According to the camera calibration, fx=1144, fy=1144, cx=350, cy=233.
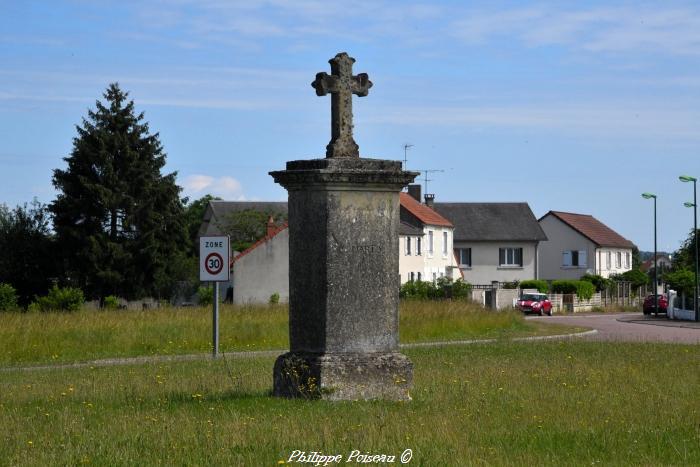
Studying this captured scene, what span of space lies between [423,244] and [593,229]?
28.5 m

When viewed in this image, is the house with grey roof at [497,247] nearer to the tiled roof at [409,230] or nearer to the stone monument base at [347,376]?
the tiled roof at [409,230]

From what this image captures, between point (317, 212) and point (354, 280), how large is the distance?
843mm

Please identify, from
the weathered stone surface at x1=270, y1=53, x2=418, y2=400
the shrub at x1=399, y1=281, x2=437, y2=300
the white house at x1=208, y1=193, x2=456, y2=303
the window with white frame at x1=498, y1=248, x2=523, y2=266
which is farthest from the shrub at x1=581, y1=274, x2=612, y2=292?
the weathered stone surface at x1=270, y1=53, x2=418, y2=400

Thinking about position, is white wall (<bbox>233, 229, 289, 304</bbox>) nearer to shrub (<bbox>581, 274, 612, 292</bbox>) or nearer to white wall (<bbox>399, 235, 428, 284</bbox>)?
white wall (<bbox>399, 235, 428, 284</bbox>)

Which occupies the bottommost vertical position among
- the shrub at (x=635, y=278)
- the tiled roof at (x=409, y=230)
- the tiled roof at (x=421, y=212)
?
the shrub at (x=635, y=278)

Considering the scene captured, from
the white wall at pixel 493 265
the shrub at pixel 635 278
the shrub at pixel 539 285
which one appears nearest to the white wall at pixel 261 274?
the shrub at pixel 539 285

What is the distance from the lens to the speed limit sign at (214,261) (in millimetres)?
24134

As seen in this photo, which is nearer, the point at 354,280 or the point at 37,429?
the point at 37,429

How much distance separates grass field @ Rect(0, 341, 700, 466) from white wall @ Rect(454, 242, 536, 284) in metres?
75.1

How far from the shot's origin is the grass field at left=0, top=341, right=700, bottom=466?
910 centimetres

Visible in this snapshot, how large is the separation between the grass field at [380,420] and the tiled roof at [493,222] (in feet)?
247

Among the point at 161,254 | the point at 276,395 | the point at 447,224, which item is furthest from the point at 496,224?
the point at 276,395

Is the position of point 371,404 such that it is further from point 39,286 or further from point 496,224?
point 496,224

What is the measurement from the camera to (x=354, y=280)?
12.4 metres
